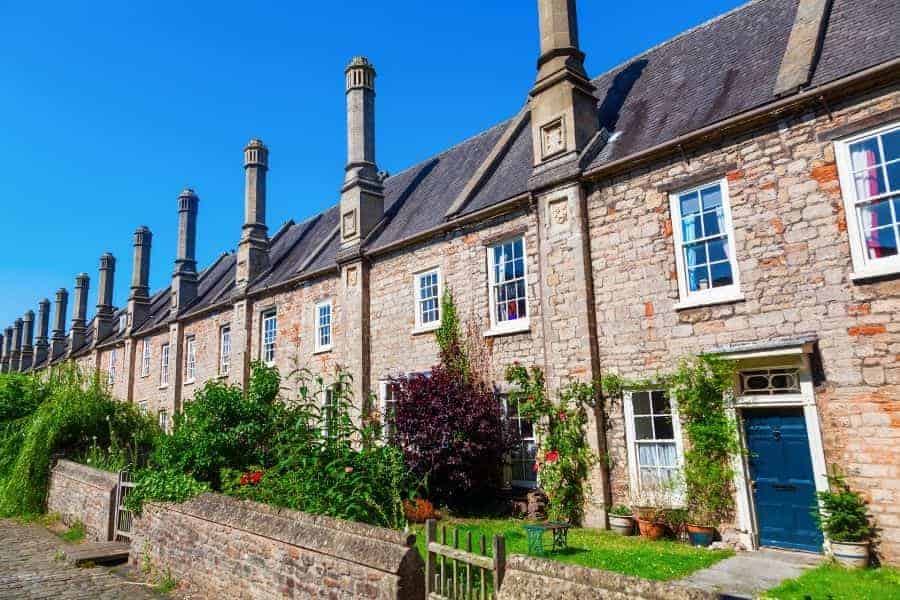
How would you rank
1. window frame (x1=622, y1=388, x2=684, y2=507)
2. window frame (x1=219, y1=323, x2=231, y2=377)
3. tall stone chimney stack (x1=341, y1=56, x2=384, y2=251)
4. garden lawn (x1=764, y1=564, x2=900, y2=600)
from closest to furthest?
garden lawn (x1=764, y1=564, x2=900, y2=600) → window frame (x1=622, y1=388, x2=684, y2=507) → tall stone chimney stack (x1=341, y1=56, x2=384, y2=251) → window frame (x1=219, y1=323, x2=231, y2=377)

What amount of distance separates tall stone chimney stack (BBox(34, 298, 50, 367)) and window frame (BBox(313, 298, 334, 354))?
147 feet

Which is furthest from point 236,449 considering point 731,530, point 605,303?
point 731,530

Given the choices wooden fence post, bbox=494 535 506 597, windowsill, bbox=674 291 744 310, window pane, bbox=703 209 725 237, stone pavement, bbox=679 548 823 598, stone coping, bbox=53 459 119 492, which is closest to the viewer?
wooden fence post, bbox=494 535 506 597

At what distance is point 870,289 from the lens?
8.64 m

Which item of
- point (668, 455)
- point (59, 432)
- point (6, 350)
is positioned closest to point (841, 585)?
point (668, 455)

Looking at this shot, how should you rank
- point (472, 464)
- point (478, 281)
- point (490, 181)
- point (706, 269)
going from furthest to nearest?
point (490, 181) → point (478, 281) → point (472, 464) → point (706, 269)

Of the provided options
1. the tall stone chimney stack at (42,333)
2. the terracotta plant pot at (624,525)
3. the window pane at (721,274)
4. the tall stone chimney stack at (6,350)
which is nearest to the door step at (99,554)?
the terracotta plant pot at (624,525)

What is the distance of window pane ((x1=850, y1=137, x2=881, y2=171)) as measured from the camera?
8961mm

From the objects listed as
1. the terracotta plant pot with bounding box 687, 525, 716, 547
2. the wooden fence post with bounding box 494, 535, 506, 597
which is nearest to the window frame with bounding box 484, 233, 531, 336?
the terracotta plant pot with bounding box 687, 525, 716, 547

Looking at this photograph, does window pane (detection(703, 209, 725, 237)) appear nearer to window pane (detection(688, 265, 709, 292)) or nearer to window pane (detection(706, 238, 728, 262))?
window pane (detection(706, 238, 728, 262))

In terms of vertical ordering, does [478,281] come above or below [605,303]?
above

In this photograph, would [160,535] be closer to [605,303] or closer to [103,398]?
[605,303]

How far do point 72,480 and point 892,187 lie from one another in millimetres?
17412

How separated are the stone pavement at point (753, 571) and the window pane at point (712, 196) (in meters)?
5.57
